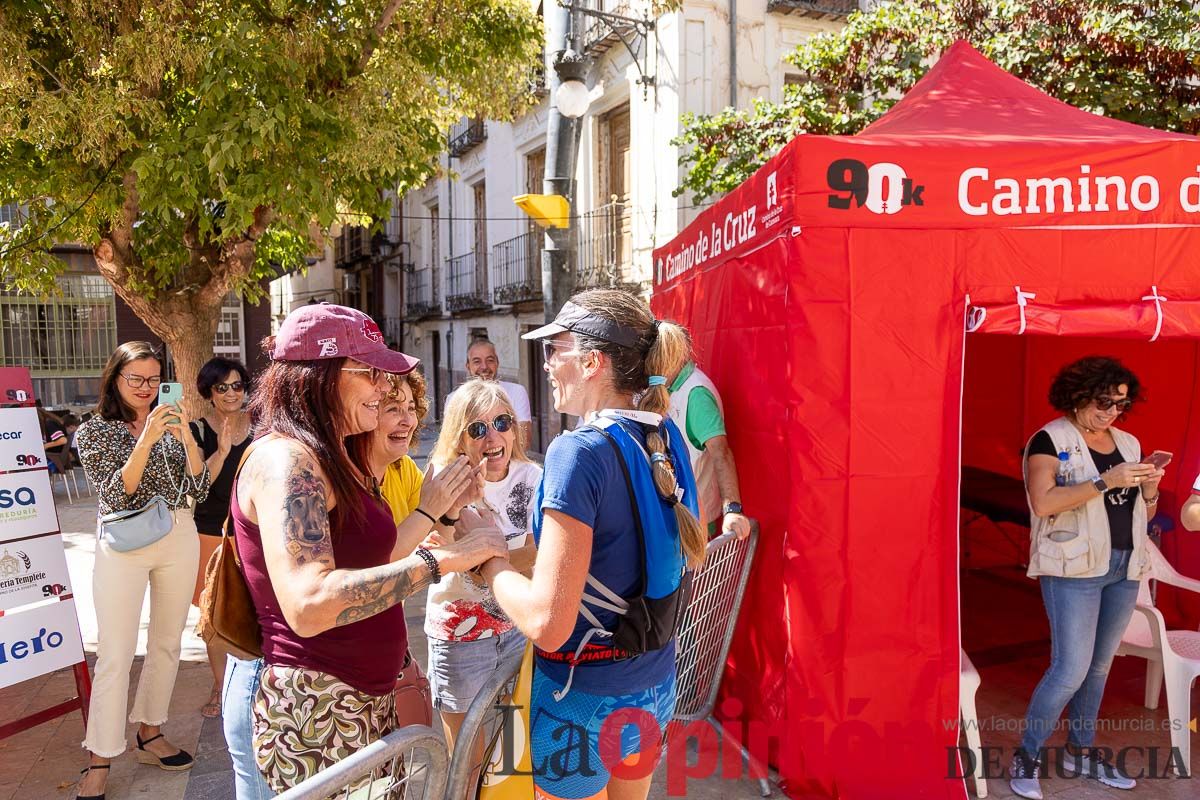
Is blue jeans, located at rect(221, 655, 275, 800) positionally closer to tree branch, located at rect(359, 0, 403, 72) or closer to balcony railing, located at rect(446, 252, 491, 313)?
tree branch, located at rect(359, 0, 403, 72)

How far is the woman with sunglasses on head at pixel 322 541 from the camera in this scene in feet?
5.56

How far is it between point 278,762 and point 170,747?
2.34 metres

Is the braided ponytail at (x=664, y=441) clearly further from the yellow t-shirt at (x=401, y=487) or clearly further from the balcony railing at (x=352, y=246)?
the balcony railing at (x=352, y=246)

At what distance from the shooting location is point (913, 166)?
3092 millimetres

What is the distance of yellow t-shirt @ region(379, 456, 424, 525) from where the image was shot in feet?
9.55

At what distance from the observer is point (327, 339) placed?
5.93 feet

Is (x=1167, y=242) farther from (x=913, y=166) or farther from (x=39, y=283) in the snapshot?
(x=39, y=283)

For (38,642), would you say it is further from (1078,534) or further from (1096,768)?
(1096,768)

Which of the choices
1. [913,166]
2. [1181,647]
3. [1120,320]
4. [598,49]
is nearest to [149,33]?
[913,166]

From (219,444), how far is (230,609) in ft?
8.41

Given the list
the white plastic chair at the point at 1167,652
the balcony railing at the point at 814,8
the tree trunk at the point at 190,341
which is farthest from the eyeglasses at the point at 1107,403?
the balcony railing at the point at 814,8

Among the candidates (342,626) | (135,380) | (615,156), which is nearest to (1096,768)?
Result: (342,626)

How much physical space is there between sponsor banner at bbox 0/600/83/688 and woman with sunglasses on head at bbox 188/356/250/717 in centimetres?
57

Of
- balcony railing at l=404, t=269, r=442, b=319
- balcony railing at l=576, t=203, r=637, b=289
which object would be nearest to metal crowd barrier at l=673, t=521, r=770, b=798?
balcony railing at l=576, t=203, r=637, b=289
